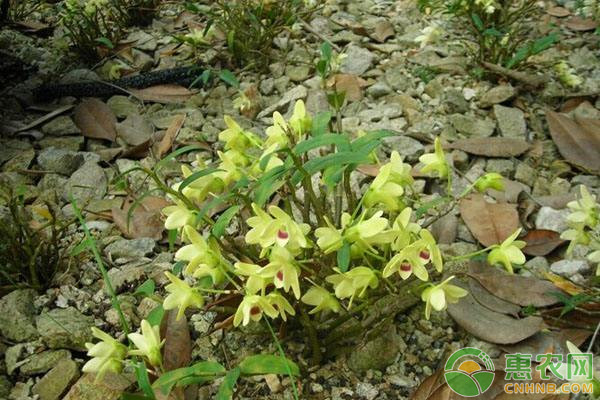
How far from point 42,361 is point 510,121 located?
4.83 feet

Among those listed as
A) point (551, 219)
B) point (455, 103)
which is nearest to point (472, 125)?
point (455, 103)

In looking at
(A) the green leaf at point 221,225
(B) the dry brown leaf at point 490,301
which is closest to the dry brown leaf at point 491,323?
(B) the dry brown leaf at point 490,301

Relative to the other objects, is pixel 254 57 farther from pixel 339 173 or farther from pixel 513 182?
pixel 339 173

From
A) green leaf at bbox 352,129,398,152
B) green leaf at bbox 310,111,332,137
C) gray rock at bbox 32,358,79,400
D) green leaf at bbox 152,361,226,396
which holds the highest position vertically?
green leaf at bbox 352,129,398,152

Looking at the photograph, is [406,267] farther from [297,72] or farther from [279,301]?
[297,72]

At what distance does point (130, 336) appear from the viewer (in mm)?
1041

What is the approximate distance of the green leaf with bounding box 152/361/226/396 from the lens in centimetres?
98

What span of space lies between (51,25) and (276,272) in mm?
2047

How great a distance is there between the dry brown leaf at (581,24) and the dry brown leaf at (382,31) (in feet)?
2.27

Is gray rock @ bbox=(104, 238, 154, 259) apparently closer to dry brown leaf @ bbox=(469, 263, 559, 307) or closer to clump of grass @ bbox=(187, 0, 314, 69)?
dry brown leaf @ bbox=(469, 263, 559, 307)

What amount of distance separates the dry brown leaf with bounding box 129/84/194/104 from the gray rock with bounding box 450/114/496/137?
908mm

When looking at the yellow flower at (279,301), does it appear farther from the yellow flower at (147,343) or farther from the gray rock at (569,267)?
the gray rock at (569,267)

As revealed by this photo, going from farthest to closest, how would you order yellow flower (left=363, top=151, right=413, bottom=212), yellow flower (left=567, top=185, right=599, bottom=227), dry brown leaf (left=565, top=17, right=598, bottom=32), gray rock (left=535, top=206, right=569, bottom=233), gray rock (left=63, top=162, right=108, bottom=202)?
dry brown leaf (left=565, top=17, right=598, bottom=32), gray rock (left=63, top=162, right=108, bottom=202), gray rock (left=535, top=206, right=569, bottom=233), yellow flower (left=567, top=185, right=599, bottom=227), yellow flower (left=363, top=151, right=413, bottom=212)

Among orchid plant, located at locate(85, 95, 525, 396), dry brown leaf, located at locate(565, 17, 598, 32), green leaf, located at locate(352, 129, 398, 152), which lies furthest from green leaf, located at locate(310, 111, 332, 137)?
dry brown leaf, located at locate(565, 17, 598, 32)
